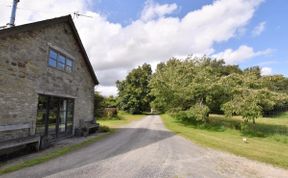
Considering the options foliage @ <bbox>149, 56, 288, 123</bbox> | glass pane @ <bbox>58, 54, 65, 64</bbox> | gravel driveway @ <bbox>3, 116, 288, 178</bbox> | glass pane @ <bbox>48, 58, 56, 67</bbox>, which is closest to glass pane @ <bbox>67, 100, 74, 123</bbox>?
glass pane @ <bbox>58, 54, 65, 64</bbox>

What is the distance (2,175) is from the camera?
5.52m

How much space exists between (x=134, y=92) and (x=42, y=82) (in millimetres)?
38594

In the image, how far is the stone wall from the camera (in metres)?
8.11

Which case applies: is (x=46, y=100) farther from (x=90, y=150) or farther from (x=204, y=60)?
(x=204, y=60)

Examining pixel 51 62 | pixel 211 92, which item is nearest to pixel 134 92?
pixel 211 92

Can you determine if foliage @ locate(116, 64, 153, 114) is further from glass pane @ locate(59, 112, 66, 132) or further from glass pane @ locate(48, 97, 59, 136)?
glass pane @ locate(48, 97, 59, 136)

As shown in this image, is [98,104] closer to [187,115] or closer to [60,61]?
[187,115]

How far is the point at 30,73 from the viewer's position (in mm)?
9391

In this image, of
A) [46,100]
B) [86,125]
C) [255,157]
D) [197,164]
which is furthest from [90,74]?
[255,157]

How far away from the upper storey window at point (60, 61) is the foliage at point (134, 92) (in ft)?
114

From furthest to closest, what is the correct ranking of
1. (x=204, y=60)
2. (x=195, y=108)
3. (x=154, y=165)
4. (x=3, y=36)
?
1. (x=204, y=60)
2. (x=195, y=108)
3. (x=3, y=36)
4. (x=154, y=165)

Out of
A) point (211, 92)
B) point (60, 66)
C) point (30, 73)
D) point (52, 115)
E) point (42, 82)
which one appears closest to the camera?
point (30, 73)

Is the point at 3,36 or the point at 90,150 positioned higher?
the point at 3,36

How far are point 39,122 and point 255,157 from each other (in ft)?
35.4
